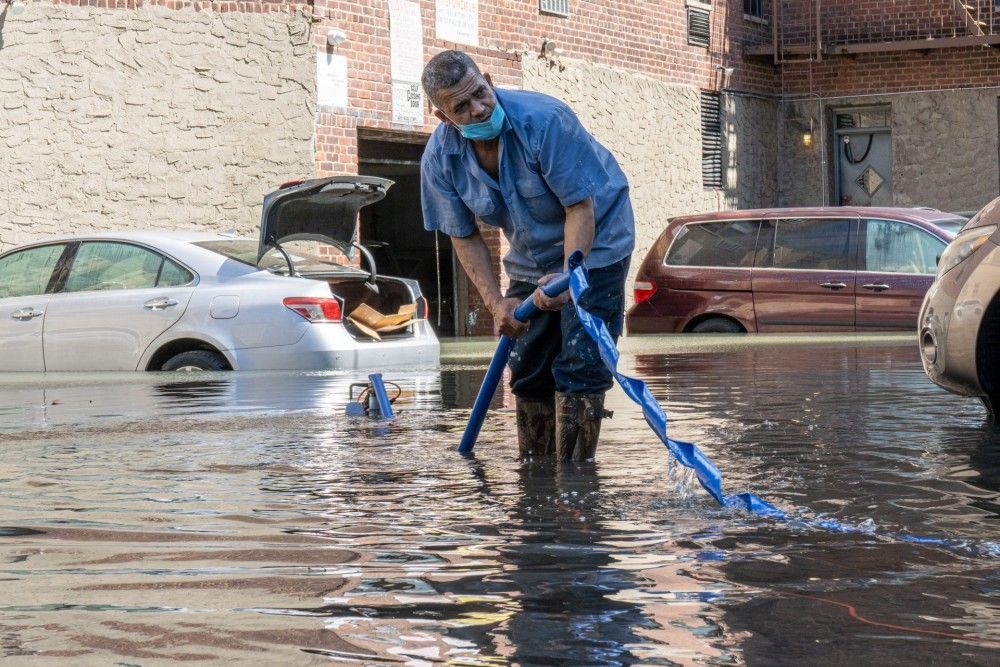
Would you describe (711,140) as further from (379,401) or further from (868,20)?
(379,401)

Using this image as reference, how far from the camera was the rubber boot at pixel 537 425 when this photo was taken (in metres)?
6.57

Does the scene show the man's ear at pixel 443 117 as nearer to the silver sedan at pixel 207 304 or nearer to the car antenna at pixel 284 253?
the silver sedan at pixel 207 304

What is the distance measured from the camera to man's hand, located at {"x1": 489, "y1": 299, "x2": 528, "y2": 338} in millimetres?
6238

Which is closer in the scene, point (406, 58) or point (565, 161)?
point (565, 161)

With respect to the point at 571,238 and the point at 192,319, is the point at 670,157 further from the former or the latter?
the point at 571,238

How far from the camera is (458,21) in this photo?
20.8 metres

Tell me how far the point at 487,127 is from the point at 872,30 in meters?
23.2

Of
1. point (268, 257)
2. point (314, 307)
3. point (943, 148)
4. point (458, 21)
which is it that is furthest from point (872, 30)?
point (314, 307)

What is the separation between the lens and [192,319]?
450 inches

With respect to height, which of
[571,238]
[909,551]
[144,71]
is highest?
[144,71]

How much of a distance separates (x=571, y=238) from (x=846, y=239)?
10161 mm

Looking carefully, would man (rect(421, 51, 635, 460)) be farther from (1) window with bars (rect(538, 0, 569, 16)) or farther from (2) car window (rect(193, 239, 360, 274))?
(1) window with bars (rect(538, 0, 569, 16))

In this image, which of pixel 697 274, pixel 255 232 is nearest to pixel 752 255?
pixel 697 274

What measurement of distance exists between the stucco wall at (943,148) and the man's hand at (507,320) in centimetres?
2206
